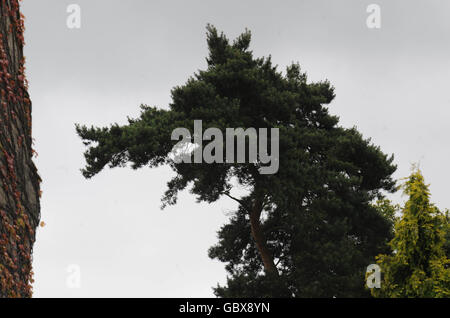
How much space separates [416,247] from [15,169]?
371 inches

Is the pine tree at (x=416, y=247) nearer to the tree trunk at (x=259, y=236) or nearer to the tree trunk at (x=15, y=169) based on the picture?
the tree trunk at (x=259, y=236)

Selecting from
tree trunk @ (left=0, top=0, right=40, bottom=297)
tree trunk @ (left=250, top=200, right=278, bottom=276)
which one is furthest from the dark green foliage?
tree trunk @ (left=0, top=0, right=40, bottom=297)

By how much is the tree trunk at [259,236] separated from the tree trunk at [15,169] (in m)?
11.6

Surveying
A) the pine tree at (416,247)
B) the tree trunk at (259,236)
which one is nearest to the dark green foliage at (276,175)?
the tree trunk at (259,236)

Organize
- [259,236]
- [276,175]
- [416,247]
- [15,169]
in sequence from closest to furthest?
1. [15,169]
2. [416,247]
3. [276,175]
4. [259,236]

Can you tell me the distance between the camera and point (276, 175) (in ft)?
52.9

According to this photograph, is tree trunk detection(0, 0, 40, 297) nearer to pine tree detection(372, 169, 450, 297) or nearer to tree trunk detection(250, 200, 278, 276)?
pine tree detection(372, 169, 450, 297)

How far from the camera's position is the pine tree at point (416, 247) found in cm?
1189

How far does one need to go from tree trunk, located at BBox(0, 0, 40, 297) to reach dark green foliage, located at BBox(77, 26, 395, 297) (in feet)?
27.6

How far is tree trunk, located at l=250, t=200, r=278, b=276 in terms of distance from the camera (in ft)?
60.6

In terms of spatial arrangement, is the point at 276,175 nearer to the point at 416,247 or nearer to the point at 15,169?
the point at 416,247

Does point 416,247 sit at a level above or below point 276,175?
below

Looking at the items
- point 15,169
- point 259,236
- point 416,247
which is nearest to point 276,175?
point 259,236
